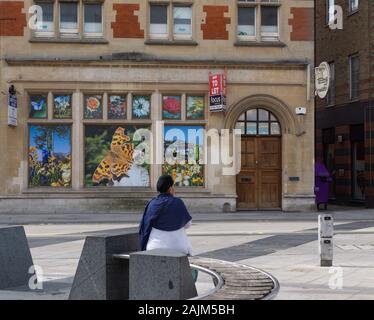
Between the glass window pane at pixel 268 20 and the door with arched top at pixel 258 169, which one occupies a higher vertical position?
the glass window pane at pixel 268 20

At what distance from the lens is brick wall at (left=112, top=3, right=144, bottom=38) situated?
917 inches

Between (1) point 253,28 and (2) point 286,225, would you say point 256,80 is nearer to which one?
(1) point 253,28

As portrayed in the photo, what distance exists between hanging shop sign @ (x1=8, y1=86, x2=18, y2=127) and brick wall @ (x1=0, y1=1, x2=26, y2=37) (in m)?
2.14

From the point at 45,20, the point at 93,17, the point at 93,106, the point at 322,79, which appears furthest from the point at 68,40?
the point at 322,79

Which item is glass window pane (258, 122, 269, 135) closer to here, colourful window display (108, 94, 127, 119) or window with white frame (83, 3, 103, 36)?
colourful window display (108, 94, 127, 119)

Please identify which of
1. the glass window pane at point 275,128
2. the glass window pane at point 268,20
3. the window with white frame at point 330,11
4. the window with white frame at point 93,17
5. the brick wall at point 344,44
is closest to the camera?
the window with white frame at point 93,17

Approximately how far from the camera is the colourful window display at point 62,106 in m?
23.1

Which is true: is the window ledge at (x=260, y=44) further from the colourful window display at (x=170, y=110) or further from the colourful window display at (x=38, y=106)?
the colourful window display at (x=38, y=106)

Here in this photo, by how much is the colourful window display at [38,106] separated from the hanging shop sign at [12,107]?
70 cm

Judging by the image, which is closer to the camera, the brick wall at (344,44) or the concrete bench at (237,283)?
the concrete bench at (237,283)

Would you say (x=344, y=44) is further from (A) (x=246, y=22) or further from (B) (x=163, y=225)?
(B) (x=163, y=225)

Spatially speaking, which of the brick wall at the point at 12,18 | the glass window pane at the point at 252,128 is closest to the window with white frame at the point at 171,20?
the glass window pane at the point at 252,128

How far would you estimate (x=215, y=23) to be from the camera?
77.5 ft

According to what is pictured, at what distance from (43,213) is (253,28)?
1016cm
